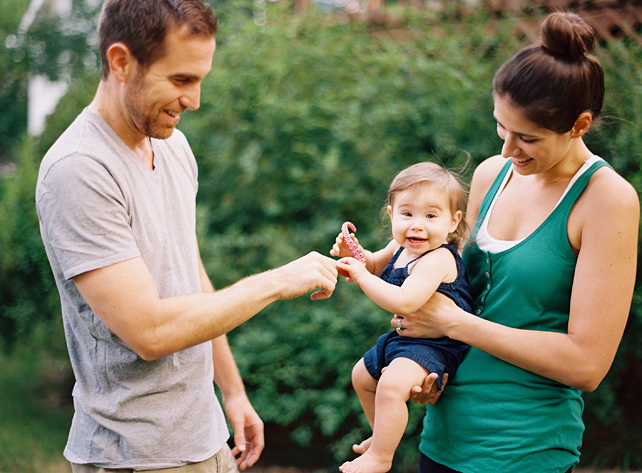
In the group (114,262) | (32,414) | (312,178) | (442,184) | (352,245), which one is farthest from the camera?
(32,414)

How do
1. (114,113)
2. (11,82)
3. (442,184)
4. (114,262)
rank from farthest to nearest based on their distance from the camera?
(11,82) → (442,184) → (114,113) → (114,262)

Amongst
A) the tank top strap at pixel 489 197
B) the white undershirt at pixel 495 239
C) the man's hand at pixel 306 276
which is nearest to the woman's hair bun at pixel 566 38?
the white undershirt at pixel 495 239

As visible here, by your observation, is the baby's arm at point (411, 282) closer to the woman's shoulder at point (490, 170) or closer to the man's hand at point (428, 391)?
the man's hand at point (428, 391)

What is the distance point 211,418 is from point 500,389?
39.7 inches

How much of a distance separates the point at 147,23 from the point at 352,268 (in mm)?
1012

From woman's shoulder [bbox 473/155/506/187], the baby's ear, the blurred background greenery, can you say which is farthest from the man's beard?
the blurred background greenery

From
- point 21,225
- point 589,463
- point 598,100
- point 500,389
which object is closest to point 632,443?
point 589,463

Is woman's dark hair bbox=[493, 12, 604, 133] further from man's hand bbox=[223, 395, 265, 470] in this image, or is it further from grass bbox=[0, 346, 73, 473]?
grass bbox=[0, 346, 73, 473]

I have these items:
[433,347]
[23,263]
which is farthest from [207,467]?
[23,263]

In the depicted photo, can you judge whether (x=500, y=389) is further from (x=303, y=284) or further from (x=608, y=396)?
(x=608, y=396)

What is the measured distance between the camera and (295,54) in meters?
5.11

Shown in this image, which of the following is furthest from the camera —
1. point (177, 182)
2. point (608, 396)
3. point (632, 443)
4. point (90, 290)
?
point (632, 443)

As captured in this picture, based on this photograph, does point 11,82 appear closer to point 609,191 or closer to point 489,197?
point 489,197

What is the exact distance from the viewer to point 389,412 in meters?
1.90
